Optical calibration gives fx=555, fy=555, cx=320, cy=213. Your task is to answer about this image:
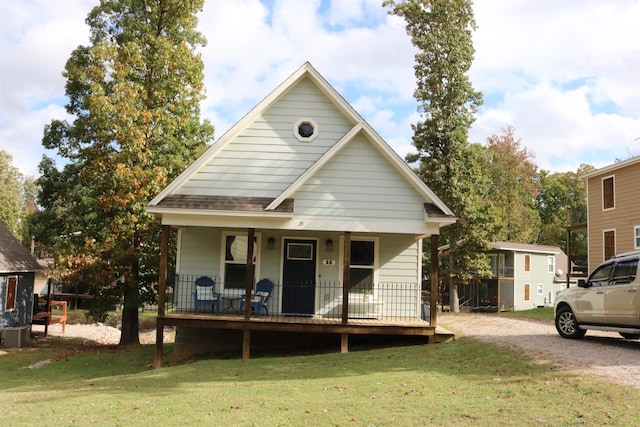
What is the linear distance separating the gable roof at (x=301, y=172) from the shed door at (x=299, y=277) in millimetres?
2090

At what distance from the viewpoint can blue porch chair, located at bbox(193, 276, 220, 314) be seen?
16203mm

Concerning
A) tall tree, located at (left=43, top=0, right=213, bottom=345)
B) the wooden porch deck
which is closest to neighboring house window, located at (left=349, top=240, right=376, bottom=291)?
the wooden porch deck

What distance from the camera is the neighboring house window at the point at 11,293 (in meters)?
21.0

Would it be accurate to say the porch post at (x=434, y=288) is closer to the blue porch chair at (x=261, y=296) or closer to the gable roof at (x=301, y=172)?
the gable roof at (x=301, y=172)

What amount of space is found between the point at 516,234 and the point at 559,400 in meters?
48.8

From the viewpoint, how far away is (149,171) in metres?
19.4

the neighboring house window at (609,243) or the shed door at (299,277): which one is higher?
the neighboring house window at (609,243)

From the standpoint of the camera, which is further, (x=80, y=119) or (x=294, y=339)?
(x=80, y=119)

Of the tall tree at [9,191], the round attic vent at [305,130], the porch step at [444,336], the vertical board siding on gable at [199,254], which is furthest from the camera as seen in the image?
the tall tree at [9,191]

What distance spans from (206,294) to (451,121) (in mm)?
19017

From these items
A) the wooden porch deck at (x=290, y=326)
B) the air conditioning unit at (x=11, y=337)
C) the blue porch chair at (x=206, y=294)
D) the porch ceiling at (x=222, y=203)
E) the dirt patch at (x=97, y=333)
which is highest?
the porch ceiling at (x=222, y=203)

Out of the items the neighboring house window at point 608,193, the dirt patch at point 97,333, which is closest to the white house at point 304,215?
the dirt patch at point 97,333

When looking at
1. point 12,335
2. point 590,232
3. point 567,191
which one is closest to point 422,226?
point 12,335

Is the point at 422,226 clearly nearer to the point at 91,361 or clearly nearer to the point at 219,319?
the point at 219,319
